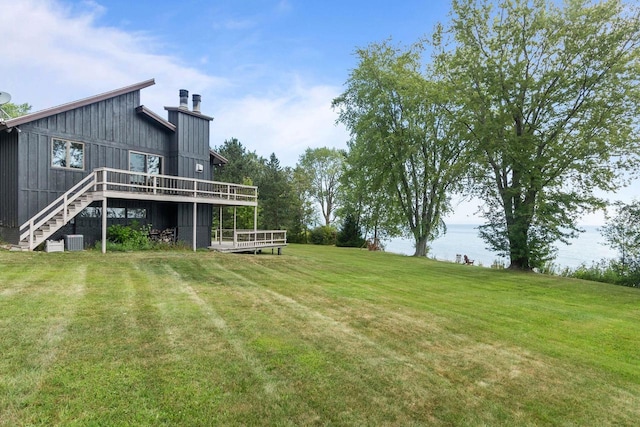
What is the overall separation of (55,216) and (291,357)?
41.2 feet

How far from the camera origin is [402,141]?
85.5ft

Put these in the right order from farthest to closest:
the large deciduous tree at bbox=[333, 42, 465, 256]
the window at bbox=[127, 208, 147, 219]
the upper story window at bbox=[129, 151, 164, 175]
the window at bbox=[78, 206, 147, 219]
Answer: the large deciduous tree at bbox=[333, 42, 465, 256]
the upper story window at bbox=[129, 151, 164, 175]
the window at bbox=[127, 208, 147, 219]
the window at bbox=[78, 206, 147, 219]

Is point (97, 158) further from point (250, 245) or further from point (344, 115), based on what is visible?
point (344, 115)

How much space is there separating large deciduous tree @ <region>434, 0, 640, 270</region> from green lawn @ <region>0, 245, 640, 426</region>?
8733 mm

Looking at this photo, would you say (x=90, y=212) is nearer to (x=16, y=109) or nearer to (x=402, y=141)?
(x=402, y=141)

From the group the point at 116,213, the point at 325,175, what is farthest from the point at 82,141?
the point at 325,175

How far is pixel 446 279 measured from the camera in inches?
513

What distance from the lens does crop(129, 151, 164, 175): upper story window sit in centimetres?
1609

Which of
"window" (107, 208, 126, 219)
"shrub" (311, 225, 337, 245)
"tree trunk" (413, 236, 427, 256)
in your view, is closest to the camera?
"window" (107, 208, 126, 219)

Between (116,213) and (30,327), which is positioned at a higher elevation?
(116,213)

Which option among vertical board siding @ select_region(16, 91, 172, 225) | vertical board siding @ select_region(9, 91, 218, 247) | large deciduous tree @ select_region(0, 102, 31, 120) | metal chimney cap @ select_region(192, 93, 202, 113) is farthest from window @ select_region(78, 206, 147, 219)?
large deciduous tree @ select_region(0, 102, 31, 120)

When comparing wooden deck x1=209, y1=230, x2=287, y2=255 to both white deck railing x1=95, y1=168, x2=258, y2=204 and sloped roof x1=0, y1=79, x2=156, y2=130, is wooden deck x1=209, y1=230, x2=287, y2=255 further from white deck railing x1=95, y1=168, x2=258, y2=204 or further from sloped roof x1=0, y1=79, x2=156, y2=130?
sloped roof x1=0, y1=79, x2=156, y2=130

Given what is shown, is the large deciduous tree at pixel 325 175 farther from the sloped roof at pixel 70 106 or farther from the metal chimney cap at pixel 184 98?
the sloped roof at pixel 70 106

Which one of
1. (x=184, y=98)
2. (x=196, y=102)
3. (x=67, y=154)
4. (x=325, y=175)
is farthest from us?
(x=325, y=175)
